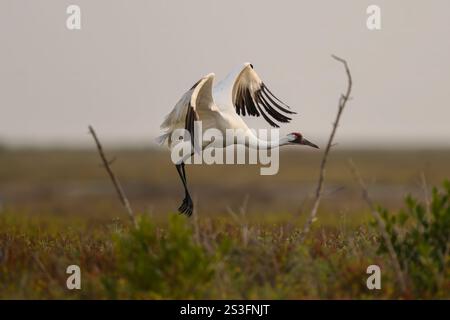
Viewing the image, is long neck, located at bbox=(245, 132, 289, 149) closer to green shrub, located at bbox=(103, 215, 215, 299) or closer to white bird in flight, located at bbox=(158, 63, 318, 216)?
white bird in flight, located at bbox=(158, 63, 318, 216)

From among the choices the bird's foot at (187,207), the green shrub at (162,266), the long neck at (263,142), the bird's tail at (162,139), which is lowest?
the green shrub at (162,266)

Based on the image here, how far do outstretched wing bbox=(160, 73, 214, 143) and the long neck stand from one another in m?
0.57

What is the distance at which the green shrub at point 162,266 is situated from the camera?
670cm

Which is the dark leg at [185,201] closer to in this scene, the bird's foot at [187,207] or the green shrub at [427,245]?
the bird's foot at [187,207]

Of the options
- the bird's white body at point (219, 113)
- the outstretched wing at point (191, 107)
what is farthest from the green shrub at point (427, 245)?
the bird's white body at point (219, 113)

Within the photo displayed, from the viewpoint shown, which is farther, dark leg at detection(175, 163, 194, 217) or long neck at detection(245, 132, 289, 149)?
dark leg at detection(175, 163, 194, 217)

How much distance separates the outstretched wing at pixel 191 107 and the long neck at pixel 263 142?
571 mm

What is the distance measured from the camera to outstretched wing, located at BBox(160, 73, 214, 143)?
29.3ft

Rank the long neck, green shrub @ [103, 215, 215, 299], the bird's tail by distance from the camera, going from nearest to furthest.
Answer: green shrub @ [103, 215, 215, 299] → the long neck → the bird's tail

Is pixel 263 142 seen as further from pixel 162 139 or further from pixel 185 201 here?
pixel 185 201

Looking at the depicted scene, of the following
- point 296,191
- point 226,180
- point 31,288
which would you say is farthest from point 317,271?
point 226,180

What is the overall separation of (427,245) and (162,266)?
2068 millimetres

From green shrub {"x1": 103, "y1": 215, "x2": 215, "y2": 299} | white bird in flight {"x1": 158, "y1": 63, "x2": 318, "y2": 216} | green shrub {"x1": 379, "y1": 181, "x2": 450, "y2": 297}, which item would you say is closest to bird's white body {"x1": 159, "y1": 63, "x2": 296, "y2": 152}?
white bird in flight {"x1": 158, "y1": 63, "x2": 318, "y2": 216}
